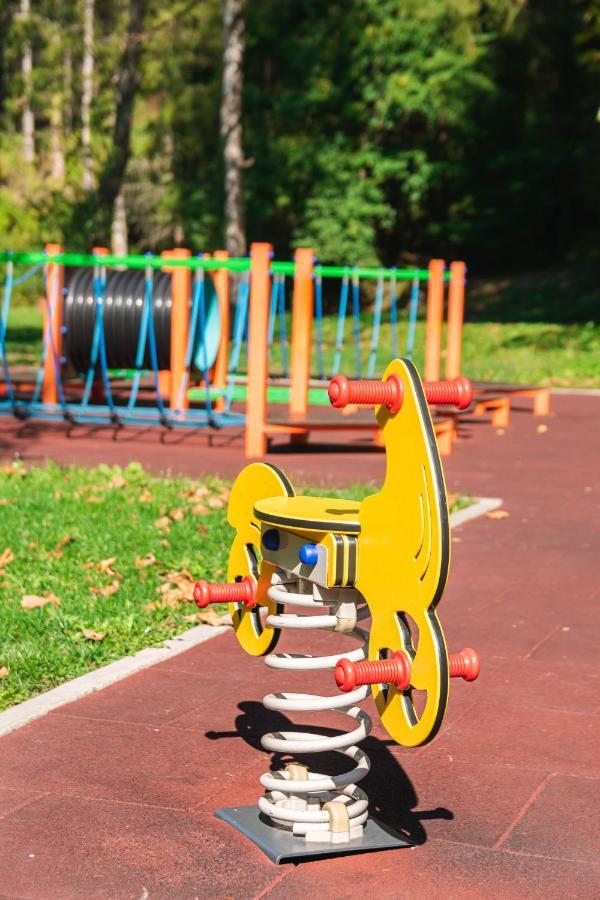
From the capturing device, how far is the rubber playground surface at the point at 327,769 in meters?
3.40

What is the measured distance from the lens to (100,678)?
16.6 feet

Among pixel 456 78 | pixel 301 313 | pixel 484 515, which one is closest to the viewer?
pixel 484 515

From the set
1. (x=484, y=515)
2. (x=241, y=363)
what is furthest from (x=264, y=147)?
(x=484, y=515)

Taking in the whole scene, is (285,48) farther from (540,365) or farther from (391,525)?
(391,525)

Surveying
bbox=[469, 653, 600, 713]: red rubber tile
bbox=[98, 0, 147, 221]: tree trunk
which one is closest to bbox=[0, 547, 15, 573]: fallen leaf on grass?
bbox=[469, 653, 600, 713]: red rubber tile

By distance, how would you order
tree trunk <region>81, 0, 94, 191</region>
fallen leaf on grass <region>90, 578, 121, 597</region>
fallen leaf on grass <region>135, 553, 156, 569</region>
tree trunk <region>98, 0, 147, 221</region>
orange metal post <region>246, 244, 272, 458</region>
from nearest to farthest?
fallen leaf on grass <region>90, 578, 121, 597</region>, fallen leaf on grass <region>135, 553, 156, 569</region>, orange metal post <region>246, 244, 272, 458</region>, tree trunk <region>98, 0, 147, 221</region>, tree trunk <region>81, 0, 94, 191</region>

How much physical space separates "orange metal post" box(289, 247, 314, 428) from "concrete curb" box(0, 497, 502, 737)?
679 centimetres

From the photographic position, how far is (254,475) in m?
4.08

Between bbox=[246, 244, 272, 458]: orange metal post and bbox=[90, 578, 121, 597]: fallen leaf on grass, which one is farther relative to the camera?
bbox=[246, 244, 272, 458]: orange metal post

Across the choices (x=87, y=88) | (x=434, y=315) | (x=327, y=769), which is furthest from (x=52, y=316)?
(x=87, y=88)

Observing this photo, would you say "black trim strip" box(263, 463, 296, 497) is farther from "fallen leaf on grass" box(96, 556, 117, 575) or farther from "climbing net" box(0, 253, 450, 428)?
"climbing net" box(0, 253, 450, 428)

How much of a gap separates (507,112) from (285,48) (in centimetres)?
619

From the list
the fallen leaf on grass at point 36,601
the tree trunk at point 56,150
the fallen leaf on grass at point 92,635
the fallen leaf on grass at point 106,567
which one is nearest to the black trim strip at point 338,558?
the fallen leaf on grass at point 92,635

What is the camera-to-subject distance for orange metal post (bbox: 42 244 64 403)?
549 inches
